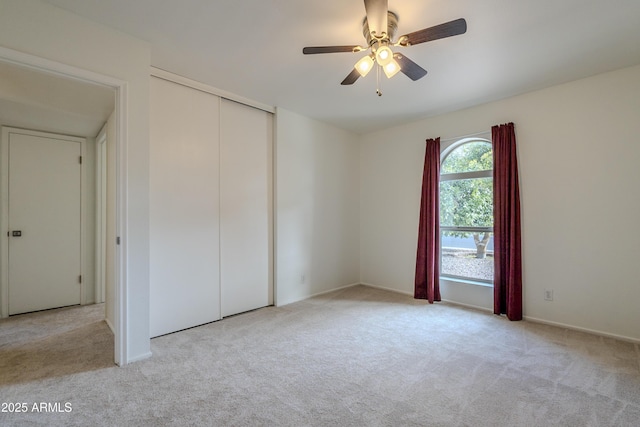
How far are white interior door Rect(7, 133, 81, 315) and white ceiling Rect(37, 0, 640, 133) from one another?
231cm

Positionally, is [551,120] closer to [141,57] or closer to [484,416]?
[484,416]

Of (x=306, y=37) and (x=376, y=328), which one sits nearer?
(x=306, y=37)

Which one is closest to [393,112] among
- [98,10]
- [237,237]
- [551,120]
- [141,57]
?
[551,120]

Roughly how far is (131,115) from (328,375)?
2567mm

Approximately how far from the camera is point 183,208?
10.0 ft

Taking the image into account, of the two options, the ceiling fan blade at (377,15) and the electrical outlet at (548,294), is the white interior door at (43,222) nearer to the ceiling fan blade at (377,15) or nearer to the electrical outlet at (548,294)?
the ceiling fan blade at (377,15)

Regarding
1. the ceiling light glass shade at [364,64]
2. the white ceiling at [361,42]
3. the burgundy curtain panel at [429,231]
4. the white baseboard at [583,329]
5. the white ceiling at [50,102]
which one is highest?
the white ceiling at [361,42]

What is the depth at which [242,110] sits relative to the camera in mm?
3625

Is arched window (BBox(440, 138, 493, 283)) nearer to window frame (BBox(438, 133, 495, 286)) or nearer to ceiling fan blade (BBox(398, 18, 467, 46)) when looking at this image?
window frame (BBox(438, 133, 495, 286))

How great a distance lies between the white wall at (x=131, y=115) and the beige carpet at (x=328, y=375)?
1.51ft

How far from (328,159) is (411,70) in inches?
101

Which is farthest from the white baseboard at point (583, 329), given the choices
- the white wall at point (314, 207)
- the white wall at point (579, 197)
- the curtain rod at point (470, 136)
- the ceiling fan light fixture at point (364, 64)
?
the ceiling fan light fixture at point (364, 64)

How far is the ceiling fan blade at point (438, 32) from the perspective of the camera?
5.48 ft

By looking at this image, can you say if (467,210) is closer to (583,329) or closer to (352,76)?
(583,329)
